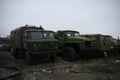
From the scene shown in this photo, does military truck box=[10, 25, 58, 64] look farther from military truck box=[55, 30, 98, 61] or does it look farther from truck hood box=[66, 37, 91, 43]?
truck hood box=[66, 37, 91, 43]

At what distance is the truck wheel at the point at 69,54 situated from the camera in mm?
11839

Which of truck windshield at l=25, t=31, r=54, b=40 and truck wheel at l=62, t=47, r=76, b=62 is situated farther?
truck wheel at l=62, t=47, r=76, b=62

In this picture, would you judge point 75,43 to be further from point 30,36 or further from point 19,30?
point 19,30

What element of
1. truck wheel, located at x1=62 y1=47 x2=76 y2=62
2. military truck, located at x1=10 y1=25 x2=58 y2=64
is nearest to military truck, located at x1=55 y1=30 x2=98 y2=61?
truck wheel, located at x1=62 y1=47 x2=76 y2=62

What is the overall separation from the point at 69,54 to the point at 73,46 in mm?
753

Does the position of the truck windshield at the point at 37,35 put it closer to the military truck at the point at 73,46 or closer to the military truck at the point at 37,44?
the military truck at the point at 37,44

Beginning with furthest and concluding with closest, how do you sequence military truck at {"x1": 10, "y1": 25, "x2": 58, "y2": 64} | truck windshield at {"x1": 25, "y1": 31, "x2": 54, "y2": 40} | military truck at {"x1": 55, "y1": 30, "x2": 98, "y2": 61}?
military truck at {"x1": 55, "y1": 30, "x2": 98, "y2": 61}, truck windshield at {"x1": 25, "y1": 31, "x2": 54, "y2": 40}, military truck at {"x1": 10, "y1": 25, "x2": 58, "y2": 64}

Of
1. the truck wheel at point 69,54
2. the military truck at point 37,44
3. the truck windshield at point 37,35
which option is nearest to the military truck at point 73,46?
the truck wheel at point 69,54

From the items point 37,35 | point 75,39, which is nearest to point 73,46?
point 75,39

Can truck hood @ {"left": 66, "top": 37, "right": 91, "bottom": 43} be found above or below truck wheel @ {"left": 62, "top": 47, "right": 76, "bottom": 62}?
above

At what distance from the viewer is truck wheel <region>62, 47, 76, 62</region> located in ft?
38.8

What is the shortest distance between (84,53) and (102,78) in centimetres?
507

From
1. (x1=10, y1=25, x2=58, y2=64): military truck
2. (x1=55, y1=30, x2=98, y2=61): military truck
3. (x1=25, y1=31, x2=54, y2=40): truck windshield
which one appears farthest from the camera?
(x1=55, y1=30, x2=98, y2=61): military truck

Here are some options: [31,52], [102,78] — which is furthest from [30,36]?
[102,78]
